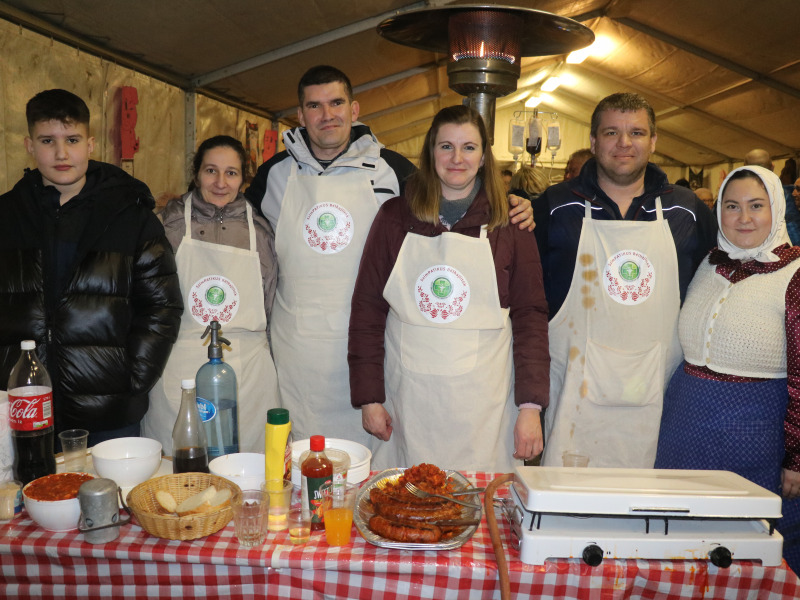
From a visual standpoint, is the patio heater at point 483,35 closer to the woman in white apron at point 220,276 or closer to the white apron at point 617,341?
the white apron at point 617,341

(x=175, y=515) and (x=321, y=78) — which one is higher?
(x=321, y=78)

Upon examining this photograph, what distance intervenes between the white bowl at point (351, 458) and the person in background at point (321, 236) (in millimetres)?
924

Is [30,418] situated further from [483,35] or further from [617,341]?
[483,35]

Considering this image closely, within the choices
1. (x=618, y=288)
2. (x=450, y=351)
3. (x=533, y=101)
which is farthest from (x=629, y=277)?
(x=533, y=101)

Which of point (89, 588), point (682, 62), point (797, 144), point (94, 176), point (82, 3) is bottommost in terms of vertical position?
point (89, 588)

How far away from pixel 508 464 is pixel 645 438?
1.94 ft

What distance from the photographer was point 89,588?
4.95 feet

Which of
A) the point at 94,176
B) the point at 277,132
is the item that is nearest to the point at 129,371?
the point at 94,176

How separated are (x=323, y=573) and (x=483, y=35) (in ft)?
8.63

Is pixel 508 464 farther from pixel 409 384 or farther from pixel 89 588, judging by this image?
pixel 89 588

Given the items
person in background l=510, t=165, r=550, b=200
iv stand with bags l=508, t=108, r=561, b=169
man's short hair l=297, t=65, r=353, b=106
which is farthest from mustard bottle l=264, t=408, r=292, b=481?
iv stand with bags l=508, t=108, r=561, b=169

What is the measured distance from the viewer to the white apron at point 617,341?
2609 mm

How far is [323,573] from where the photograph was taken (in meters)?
1.47

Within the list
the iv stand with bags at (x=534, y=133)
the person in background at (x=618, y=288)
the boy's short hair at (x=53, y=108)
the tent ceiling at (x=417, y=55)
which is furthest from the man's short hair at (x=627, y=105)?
the tent ceiling at (x=417, y=55)
